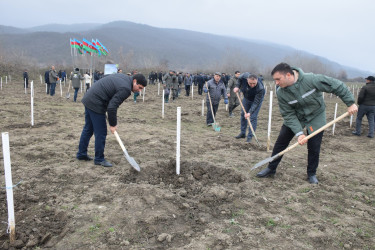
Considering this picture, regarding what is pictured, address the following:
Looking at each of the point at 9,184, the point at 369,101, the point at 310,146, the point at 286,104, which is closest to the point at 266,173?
the point at 310,146

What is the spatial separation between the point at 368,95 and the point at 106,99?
26.5 feet

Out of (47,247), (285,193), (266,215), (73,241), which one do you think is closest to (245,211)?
(266,215)

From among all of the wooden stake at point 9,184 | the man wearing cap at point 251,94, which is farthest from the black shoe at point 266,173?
the wooden stake at point 9,184

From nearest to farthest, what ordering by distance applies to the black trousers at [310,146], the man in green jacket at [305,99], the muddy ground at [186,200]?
the muddy ground at [186,200] < the man in green jacket at [305,99] < the black trousers at [310,146]

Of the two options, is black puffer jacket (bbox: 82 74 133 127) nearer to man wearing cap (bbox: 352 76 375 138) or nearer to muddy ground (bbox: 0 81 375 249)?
muddy ground (bbox: 0 81 375 249)

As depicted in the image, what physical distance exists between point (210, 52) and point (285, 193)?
161 m

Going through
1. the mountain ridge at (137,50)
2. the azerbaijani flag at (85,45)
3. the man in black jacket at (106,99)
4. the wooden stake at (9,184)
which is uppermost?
the mountain ridge at (137,50)

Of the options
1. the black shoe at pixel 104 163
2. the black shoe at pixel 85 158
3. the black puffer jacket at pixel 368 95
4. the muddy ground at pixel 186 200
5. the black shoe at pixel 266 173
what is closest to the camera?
the muddy ground at pixel 186 200

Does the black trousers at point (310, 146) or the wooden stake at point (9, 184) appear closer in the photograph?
the wooden stake at point (9, 184)

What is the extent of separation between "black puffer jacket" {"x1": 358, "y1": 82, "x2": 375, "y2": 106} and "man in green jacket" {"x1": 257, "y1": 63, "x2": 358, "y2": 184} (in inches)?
216

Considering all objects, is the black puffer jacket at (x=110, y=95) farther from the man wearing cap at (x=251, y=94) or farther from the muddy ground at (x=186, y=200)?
the man wearing cap at (x=251, y=94)

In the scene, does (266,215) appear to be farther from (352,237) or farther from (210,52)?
(210,52)

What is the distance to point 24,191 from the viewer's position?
4.12m

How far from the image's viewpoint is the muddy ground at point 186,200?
10.2 feet
